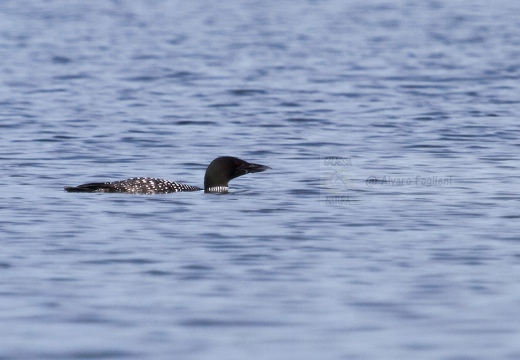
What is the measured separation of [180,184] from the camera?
44.5 feet

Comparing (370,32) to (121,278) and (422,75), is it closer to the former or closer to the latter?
(422,75)

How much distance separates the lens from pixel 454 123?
2011 cm

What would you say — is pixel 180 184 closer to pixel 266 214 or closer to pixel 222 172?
pixel 222 172

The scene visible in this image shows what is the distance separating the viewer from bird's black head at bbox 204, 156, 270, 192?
1362 centimetres

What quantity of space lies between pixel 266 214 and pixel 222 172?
177cm

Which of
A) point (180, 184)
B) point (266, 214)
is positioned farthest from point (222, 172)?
point (266, 214)

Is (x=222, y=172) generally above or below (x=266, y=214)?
above

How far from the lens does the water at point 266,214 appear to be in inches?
306

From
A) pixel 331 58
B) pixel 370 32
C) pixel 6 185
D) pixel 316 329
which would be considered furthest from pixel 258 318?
pixel 370 32

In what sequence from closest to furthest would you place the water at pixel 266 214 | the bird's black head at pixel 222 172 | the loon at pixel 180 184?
the water at pixel 266 214, the loon at pixel 180 184, the bird's black head at pixel 222 172

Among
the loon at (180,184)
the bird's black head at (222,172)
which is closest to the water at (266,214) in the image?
the loon at (180,184)

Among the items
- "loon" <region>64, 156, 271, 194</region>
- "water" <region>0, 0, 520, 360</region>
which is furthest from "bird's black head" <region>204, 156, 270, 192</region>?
"water" <region>0, 0, 520, 360</region>

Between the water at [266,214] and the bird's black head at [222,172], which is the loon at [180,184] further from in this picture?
the water at [266,214]

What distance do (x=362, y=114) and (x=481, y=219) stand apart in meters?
10.0
